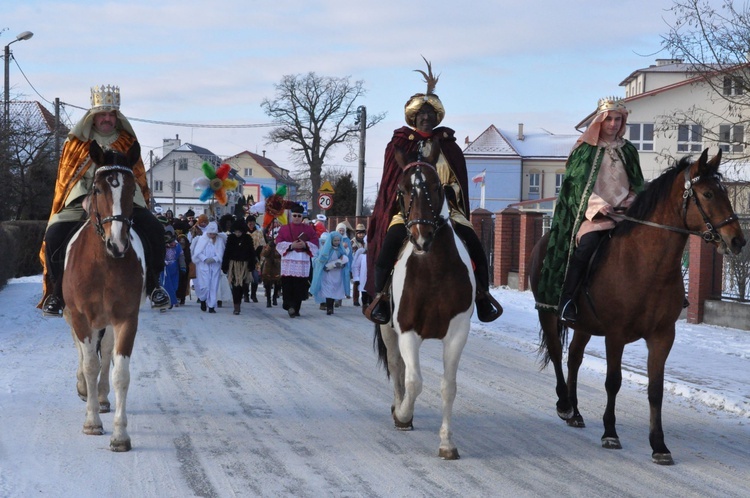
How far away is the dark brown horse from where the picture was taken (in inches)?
287

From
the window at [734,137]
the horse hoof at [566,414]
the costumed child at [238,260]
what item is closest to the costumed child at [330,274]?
the costumed child at [238,260]

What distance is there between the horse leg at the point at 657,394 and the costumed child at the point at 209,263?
13.9 metres

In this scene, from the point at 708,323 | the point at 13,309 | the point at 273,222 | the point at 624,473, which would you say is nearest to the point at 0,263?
the point at 13,309

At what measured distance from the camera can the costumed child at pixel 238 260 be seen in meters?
20.3

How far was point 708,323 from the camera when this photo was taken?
17.2m

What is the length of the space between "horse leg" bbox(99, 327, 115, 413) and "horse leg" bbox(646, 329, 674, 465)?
14.8ft

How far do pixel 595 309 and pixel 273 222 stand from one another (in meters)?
18.8

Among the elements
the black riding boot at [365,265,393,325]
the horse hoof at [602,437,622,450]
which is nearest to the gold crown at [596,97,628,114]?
the black riding boot at [365,265,393,325]

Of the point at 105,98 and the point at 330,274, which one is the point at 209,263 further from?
the point at 105,98

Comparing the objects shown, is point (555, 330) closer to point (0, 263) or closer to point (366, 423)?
point (366, 423)

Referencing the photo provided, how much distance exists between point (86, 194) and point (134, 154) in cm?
90

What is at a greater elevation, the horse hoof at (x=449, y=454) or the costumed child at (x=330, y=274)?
the costumed child at (x=330, y=274)

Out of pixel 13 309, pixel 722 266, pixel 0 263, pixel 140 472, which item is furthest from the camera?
pixel 0 263

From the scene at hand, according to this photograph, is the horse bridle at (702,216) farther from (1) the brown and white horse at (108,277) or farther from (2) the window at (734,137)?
A: (2) the window at (734,137)
